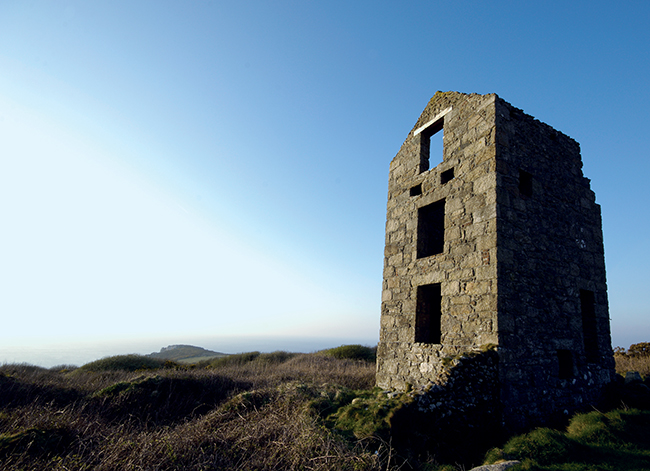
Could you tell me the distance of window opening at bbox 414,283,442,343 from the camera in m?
7.86

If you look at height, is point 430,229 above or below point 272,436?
above

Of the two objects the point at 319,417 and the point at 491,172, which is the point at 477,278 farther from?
the point at 319,417

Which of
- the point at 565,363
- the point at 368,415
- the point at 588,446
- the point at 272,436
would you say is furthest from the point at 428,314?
the point at 272,436

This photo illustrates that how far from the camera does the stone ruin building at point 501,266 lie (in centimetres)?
634

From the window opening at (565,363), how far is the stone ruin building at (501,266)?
0.8 inches

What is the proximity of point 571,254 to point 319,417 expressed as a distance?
656 centimetres

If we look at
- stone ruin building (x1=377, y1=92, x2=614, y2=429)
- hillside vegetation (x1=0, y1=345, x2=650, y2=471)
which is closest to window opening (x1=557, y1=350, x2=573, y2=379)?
stone ruin building (x1=377, y1=92, x2=614, y2=429)

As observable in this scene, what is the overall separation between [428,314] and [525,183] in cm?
366

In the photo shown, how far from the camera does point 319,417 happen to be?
5668mm

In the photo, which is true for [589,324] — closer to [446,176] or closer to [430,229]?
[430,229]

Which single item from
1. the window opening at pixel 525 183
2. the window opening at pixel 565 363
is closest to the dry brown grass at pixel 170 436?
the window opening at pixel 565 363

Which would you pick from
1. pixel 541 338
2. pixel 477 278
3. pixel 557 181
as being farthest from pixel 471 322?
pixel 557 181

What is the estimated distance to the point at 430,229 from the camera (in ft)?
29.4

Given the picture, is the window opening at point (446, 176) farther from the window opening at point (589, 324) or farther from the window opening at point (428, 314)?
the window opening at point (589, 324)
